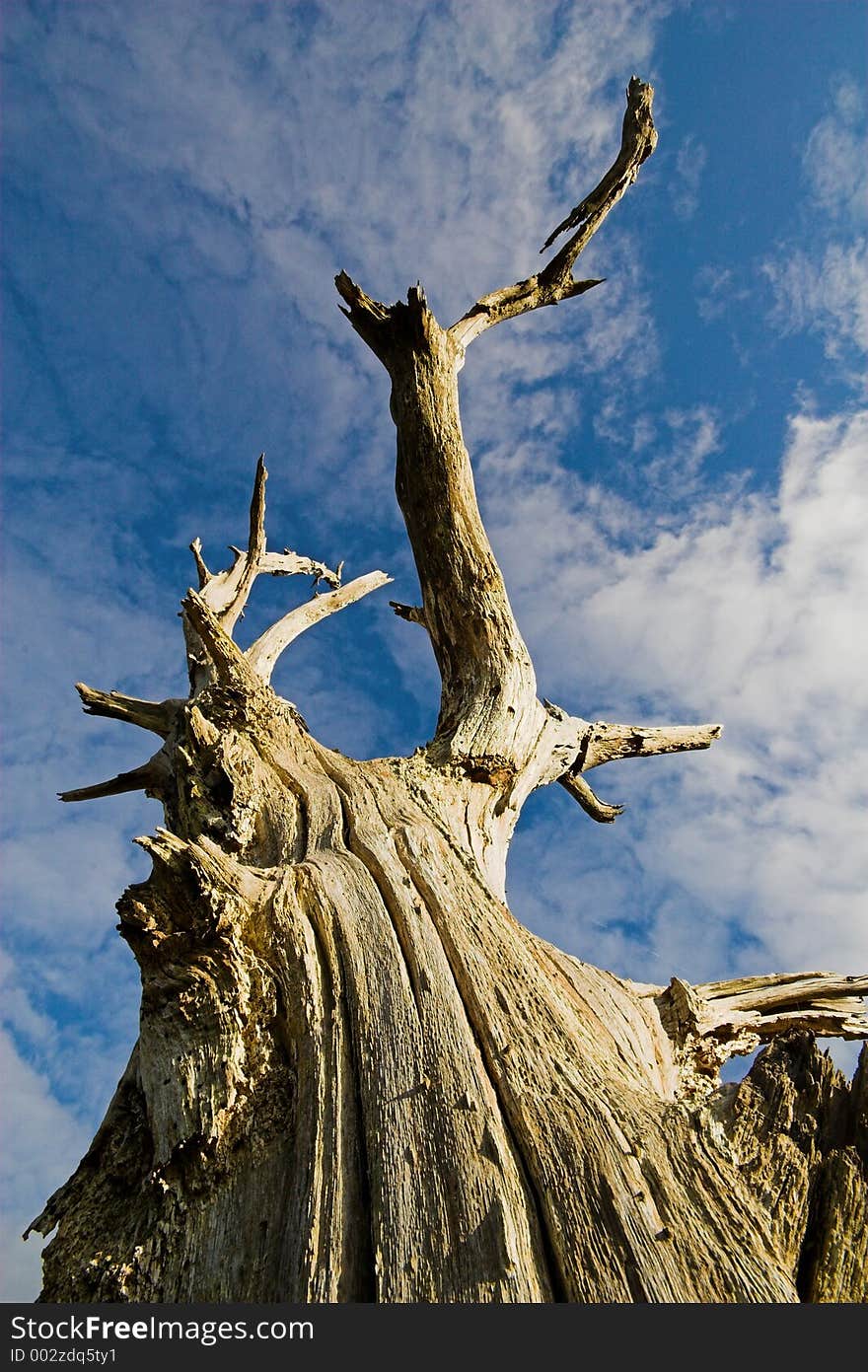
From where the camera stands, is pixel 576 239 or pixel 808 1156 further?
pixel 576 239

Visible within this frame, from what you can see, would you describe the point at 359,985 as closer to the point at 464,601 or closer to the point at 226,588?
the point at 464,601

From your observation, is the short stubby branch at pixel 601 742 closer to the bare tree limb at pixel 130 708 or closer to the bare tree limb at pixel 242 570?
the bare tree limb at pixel 130 708

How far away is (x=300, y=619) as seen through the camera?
6.71m

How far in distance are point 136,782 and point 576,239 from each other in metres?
3.88

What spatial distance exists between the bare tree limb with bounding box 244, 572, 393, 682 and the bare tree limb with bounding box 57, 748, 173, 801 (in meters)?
1.03

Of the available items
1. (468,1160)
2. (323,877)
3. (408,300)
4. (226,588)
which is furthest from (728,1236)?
(226,588)

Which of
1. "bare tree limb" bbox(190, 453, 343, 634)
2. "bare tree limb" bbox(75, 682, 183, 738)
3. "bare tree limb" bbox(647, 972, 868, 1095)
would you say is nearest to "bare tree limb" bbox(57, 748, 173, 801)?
"bare tree limb" bbox(75, 682, 183, 738)

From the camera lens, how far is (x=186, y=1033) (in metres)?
2.12

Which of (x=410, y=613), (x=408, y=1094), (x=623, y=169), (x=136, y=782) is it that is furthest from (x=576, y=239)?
(x=408, y=1094)

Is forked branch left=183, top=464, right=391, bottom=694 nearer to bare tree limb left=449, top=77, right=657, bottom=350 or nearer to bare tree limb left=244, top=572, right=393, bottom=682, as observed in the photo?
bare tree limb left=244, top=572, right=393, bottom=682

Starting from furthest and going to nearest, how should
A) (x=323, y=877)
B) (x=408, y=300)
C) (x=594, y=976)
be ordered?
(x=408, y=300), (x=594, y=976), (x=323, y=877)

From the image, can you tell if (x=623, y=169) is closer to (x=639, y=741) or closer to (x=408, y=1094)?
(x=639, y=741)

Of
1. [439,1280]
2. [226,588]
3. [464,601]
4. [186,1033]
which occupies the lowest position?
[439,1280]

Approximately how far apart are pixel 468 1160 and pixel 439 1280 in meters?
0.21
